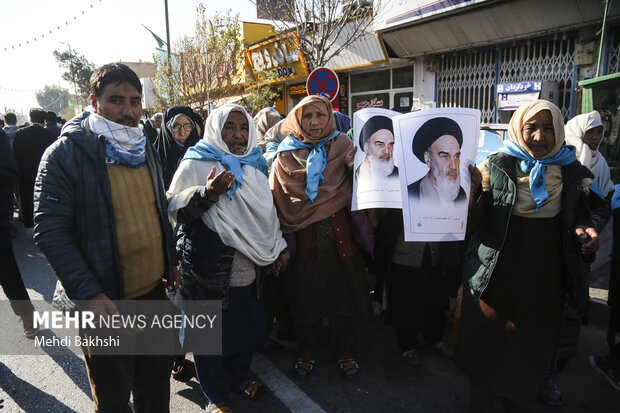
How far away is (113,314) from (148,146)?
0.87m

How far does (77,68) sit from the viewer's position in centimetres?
3653

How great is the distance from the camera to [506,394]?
238 cm

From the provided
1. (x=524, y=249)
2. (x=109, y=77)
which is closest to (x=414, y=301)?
(x=524, y=249)

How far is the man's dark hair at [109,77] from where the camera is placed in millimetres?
1981

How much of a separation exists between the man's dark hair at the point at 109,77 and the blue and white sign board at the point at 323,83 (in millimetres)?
4156

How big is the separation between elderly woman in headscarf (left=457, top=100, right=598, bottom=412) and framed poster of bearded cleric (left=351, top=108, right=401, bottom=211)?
49 centimetres

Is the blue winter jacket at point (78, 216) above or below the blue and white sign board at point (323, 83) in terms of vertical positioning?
below

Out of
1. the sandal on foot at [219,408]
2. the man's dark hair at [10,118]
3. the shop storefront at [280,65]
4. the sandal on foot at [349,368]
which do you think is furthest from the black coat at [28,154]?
the shop storefront at [280,65]

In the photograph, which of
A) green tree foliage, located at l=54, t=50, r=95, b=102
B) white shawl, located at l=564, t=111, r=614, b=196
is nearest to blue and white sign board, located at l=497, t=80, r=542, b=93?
white shawl, located at l=564, t=111, r=614, b=196

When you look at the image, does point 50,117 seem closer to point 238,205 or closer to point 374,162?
point 238,205

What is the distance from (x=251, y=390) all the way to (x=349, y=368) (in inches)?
28.6

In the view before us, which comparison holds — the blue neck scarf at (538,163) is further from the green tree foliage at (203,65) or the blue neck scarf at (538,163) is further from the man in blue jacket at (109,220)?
the green tree foliage at (203,65)

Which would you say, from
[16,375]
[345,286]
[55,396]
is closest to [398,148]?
[345,286]

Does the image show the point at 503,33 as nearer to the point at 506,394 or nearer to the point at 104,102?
the point at 506,394
